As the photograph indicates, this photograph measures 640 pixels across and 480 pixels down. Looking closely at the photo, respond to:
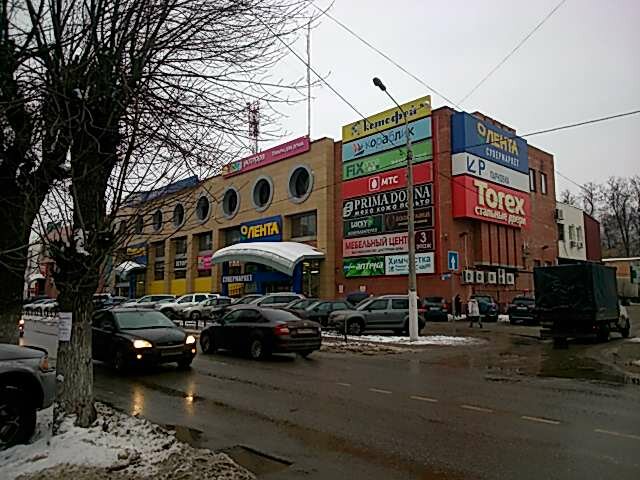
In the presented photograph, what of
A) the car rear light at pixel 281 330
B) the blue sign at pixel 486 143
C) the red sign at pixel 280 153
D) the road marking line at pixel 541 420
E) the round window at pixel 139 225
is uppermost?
the red sign at pixel 280 153

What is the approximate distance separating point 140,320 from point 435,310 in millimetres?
20873

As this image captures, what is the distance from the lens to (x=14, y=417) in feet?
21.0

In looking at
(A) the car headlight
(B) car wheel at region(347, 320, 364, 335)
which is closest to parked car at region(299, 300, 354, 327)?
(B) car wheel at region(347, 320, 364, 335)

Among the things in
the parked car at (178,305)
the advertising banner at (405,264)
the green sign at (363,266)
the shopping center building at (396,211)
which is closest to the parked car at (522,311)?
the shopping center building at (396,211)

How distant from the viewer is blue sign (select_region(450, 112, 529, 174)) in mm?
36219

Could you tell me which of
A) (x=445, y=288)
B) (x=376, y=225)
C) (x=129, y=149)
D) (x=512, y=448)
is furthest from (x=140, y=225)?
(x=376, y=225)

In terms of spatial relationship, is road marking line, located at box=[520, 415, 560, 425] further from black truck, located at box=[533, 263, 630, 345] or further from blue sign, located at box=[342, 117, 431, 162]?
blue sign, located at box=[342, 117, 431, 162]

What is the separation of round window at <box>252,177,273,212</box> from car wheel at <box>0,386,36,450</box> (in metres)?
42.1

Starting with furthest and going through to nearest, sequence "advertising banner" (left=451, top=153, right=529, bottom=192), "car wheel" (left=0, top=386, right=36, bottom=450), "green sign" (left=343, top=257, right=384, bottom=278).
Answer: "green sign" (left=343, top=257, right=384, bottom=278) → "advertising banner" (left=451, top=153, right=529, bottom=192) → "car wheel" (left=0, top=386, right=36, bottom=450)

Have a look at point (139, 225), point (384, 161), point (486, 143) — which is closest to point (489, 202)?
point (486, 143)

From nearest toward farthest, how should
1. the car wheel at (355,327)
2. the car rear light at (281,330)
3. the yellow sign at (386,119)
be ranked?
the car rear light at (281,330)
the car wheel at (355,327)
the yellow sign at (386,119)

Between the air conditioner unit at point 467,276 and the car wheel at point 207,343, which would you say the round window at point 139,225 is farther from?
the air conditioner unit at point 467,276

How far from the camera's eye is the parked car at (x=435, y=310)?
31.6 meters

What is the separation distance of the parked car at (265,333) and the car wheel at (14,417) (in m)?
9.07
